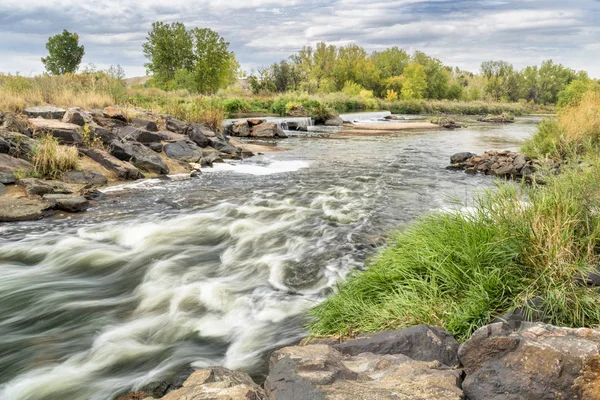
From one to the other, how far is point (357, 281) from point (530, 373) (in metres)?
2.10

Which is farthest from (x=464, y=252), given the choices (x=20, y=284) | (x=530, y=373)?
(x=20, y=284)

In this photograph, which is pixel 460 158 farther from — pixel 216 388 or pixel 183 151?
pixel 216 388

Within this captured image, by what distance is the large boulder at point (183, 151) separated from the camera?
14.1m

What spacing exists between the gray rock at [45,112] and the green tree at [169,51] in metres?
42.5

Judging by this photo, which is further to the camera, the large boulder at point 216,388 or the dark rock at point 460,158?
the dark rock at point 460,158

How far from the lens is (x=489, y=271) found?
3.81m

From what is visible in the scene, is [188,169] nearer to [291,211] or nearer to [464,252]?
[291,211]

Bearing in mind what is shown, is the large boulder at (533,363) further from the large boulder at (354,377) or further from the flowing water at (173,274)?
the flowing water at (173,274)

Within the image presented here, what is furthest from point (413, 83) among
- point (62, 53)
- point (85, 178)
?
point (85, 178)

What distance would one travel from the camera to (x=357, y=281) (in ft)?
14.6

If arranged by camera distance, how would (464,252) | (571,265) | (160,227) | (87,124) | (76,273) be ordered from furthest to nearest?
(87,124) < (160,227) < (76,273) < (464,252) < (571,265)

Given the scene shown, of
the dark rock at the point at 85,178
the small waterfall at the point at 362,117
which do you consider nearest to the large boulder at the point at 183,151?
the dark rock at the point at 85,178

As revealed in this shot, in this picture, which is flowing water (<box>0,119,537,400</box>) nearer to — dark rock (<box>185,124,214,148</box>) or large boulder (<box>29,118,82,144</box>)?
large boulder (<box>29,118,82,144</box>)

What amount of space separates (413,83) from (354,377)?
82.6 meters
